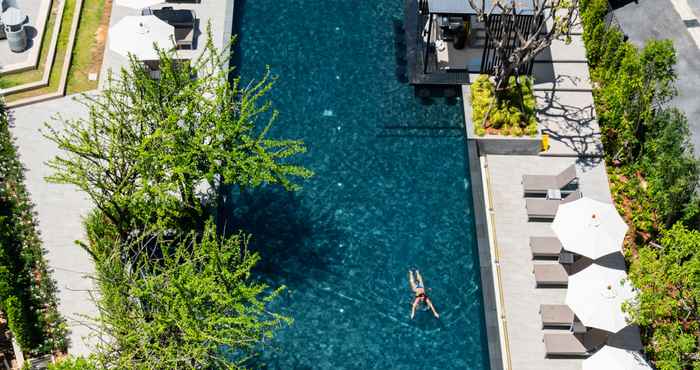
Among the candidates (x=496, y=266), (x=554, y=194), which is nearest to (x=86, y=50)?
(x=496, y=266)

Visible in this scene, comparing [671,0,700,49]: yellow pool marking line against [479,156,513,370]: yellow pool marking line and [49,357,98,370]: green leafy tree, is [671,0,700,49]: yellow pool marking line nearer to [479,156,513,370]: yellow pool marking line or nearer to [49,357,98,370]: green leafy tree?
[479,156,513,370]: yellow pool marking line

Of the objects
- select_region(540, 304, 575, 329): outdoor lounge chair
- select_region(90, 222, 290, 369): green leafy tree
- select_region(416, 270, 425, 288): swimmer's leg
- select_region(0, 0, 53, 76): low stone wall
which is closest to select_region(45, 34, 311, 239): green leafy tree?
select_region(90, 222, 290, 369): green leafy tree

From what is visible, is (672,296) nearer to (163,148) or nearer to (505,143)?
(505,143)

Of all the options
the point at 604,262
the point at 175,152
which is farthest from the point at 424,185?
the point at 175,152

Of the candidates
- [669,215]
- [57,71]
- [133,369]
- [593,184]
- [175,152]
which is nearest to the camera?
[133,369]

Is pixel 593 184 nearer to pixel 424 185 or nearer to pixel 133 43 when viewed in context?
pixel 424 185

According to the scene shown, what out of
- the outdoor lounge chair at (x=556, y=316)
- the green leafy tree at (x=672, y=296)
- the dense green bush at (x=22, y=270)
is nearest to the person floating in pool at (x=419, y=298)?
the outdoor lounge chair at (x=556, y=316)

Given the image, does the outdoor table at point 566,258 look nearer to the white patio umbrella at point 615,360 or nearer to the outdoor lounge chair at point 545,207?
the outdoor lounge chair at point 545,207
